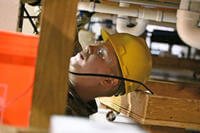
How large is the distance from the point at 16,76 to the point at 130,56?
1.05 meters

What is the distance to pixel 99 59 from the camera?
68.6 inches

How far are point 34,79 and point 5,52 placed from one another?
3.1 inches

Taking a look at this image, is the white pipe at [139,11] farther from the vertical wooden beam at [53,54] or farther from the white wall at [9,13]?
the vertical wooden beam at [53,54]

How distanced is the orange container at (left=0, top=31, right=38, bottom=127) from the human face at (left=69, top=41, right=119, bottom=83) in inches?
36.0

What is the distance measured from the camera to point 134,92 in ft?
6.03

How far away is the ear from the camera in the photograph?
5.84 ft

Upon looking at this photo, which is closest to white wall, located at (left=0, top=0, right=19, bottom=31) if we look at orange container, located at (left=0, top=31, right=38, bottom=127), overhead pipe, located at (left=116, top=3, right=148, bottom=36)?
orange container, located at (left=0, top=31, right=38, bottom=127)

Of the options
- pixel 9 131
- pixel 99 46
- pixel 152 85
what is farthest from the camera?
pixel 152 85

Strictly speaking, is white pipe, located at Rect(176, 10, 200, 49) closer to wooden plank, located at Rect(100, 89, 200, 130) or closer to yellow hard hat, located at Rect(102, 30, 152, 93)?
yellow hard hat, located at Rect(102, 30, 152, 93)

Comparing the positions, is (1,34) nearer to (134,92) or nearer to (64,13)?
(64,13)

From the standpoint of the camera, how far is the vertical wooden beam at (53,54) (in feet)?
2.35

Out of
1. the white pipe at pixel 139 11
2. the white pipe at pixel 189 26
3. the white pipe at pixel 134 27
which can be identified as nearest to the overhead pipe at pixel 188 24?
the white pipe at pixel 189 26

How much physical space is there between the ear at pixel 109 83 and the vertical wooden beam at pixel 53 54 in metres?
1.04

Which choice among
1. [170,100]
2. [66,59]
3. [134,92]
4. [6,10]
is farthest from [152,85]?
[66,59]
